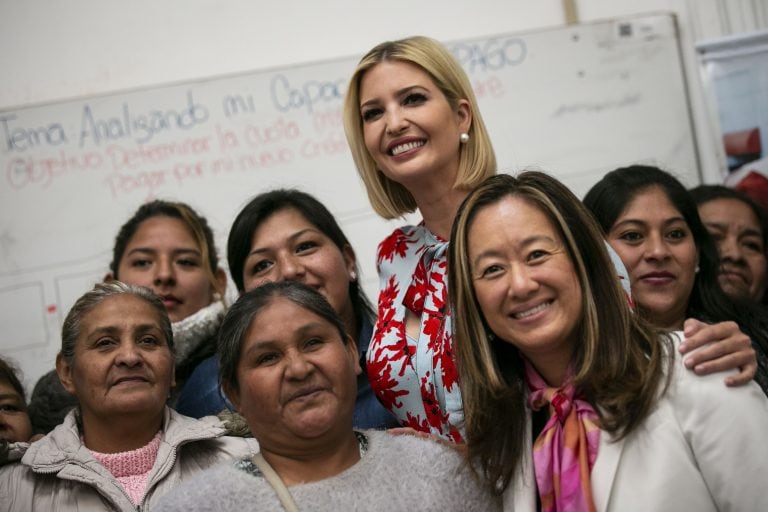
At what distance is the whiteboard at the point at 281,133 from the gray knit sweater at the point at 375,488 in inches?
79.6

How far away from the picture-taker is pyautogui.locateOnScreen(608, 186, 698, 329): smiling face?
2264 mm

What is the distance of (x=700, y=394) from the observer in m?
1.49

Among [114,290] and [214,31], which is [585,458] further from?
[214,31]

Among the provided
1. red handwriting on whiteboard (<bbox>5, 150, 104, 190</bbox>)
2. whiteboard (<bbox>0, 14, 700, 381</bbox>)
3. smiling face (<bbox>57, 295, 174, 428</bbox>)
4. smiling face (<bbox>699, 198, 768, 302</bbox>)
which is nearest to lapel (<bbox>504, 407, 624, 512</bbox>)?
smiling face (<bbox>57, 295, 174, 428</bbox>)

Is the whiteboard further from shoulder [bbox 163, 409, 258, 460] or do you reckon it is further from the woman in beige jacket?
shoulder [bbox 163, 409, 258, 460]

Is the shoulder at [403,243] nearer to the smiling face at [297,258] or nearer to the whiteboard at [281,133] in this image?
the smiling face at [297,258]

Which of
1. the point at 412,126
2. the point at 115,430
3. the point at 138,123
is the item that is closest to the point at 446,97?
the point at 412,126

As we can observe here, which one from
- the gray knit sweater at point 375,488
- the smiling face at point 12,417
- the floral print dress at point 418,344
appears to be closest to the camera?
the gray knit sweater at point 375,488

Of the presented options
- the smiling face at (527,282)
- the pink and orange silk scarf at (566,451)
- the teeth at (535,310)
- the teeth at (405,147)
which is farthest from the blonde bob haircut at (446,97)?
the pink and orange silk scarf at (566,451)

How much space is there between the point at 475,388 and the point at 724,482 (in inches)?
19.2

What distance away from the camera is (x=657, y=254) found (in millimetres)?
2260

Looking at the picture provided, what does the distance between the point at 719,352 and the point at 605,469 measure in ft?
0.94

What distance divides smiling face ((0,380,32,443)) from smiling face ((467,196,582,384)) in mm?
1293

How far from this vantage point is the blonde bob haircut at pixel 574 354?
158 cm
